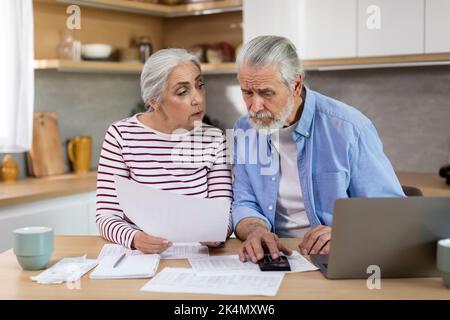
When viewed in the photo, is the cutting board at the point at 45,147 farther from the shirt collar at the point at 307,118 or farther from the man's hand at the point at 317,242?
the man's hand at the point at 317,242

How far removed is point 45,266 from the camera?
1667 millimetres

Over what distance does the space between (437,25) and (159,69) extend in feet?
5.34

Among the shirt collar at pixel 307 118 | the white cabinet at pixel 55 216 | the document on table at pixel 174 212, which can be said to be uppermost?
the shirt collar at pixel 307 118

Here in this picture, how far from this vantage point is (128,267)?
1629 mm

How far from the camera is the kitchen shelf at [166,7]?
358 cm

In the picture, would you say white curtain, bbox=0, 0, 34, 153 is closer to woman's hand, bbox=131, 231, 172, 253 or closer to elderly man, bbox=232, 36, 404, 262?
elderly man, bbox=232, 36, 404, 262

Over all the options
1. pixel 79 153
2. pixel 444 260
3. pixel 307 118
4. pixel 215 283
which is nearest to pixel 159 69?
pixel 307 118

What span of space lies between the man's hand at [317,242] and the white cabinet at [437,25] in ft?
5.69

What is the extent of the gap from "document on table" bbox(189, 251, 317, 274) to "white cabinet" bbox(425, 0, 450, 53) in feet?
5.99

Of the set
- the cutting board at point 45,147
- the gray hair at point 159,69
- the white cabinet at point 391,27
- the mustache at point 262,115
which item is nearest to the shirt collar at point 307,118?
the mustache at point 262,115

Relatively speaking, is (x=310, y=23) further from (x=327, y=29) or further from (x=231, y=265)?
(x=231, y=265)

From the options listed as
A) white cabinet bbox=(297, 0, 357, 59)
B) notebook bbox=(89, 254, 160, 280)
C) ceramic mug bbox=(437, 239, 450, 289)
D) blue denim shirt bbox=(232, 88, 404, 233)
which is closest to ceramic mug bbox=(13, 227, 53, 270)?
notebook bbox=(89, 254, 160, 280)
